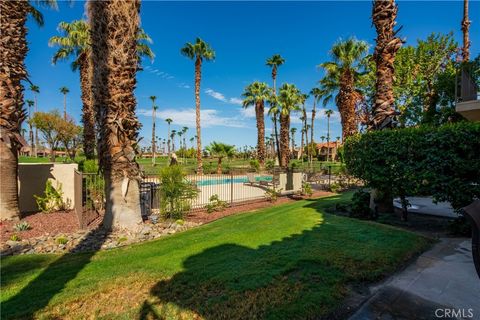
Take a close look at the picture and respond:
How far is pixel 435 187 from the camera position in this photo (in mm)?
6207

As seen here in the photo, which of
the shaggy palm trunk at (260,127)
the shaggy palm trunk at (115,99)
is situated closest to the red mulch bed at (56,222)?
the shaggy palm trunk at (115,99)

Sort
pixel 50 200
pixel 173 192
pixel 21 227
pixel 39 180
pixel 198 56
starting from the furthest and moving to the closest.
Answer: pixel 198 56
pixel 39 180
pixel 50 200
pixel 173 192
pixel 21 227

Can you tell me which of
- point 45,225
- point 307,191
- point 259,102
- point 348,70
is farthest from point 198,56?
point 45,225

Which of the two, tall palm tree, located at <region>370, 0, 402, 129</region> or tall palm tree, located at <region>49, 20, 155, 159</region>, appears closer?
tall palm tree, located at <region>370, 0, 402, 129</region>

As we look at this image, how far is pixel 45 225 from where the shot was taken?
7.79m

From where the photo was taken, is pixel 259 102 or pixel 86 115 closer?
pixel 86 115

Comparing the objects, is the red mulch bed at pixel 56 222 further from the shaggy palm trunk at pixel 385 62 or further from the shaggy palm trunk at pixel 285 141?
the shaggy palm trunk at pixel 285 141

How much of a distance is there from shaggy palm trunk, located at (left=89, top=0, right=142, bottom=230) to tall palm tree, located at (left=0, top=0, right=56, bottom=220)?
3.23m

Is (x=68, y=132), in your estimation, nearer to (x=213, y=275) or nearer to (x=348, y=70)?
(x=348, y=70)

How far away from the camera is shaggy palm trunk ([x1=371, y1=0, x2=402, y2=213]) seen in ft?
27.4

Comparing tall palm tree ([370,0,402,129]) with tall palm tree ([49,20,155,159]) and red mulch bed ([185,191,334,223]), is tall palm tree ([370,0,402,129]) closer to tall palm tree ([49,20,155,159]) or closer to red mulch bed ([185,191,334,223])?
red mulch bed ([185,191,334,223])

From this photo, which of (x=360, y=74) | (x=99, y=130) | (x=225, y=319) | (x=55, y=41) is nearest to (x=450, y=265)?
(x=225, y=319)

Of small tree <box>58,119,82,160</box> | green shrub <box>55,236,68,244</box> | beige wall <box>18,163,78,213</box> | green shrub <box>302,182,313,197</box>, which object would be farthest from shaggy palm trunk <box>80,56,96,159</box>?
small tree <box>58,119,82,160</box>

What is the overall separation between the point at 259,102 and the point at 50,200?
26.5 metres
